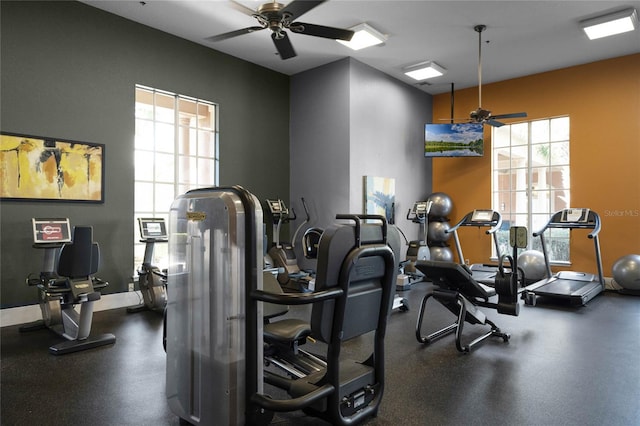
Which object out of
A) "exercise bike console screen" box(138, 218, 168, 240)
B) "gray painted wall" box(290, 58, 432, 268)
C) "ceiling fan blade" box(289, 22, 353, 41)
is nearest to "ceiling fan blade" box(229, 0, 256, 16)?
"ceiling fan blade" box(289, 22, 353, 41)

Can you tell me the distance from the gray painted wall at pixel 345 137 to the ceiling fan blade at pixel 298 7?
11.3ft

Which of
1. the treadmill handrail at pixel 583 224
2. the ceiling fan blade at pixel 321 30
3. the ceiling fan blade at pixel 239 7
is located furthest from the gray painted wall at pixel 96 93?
the treadmill handrail at pixel 583 224

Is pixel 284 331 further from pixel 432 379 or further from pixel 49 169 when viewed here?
pixel 49 169

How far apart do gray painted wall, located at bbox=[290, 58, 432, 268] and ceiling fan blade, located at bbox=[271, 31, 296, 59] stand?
8.88 ft

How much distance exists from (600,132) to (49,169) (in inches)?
340

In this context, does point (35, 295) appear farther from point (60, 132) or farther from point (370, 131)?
point (370, 131)

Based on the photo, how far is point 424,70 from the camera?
24.8 ft

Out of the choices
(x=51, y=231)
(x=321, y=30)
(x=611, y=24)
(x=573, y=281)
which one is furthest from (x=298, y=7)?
(x=573, y=281)

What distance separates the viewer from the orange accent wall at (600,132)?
272 inches

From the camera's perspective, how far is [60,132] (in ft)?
16.5

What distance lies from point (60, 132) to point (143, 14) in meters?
1.98

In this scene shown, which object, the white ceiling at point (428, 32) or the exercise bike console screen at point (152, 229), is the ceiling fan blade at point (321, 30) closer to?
the white ceiling at point (428, 32)

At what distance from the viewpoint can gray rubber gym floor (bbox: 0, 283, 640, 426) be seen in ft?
8.48

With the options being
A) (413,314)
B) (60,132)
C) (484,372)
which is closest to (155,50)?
(60,132)
